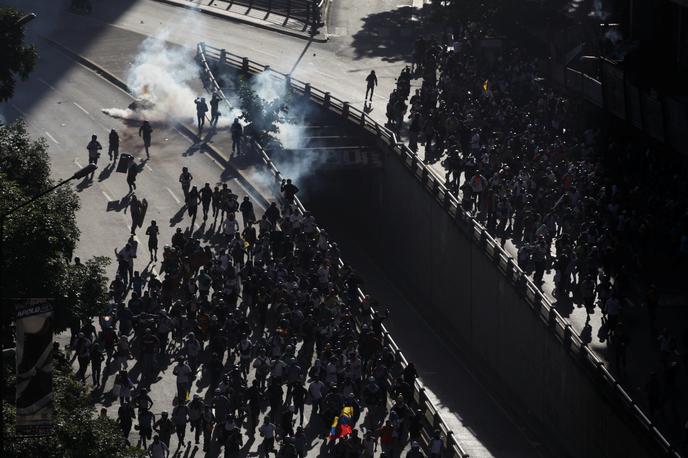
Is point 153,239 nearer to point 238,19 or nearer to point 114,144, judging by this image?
point 114,144

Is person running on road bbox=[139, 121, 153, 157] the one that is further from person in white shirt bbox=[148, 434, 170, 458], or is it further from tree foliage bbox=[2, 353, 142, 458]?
tree foliage bbox=[2, 353, 142, 458]

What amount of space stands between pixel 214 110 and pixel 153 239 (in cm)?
1473

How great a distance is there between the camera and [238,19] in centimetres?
8238

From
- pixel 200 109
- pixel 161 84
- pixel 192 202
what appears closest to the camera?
pixel 192 202

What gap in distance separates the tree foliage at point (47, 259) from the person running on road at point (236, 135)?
24.0 m

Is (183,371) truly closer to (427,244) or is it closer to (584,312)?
(584,312)

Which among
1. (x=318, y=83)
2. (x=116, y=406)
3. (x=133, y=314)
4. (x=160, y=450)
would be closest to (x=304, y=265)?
(x=133, y=314)

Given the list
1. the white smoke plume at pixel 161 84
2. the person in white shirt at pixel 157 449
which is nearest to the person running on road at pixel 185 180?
the white smoke plume at pixel 161 84

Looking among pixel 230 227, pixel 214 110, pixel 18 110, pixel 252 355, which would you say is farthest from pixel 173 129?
pixel 252 355

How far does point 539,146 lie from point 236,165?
12.0m

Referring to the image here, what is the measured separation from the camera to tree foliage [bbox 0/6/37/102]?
158 feet

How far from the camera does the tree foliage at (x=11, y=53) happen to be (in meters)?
48.0

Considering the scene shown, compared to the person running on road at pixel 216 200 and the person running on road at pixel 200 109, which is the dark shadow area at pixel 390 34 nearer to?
the person running on road at pixel 200 109

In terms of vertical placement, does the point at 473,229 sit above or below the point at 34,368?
above
